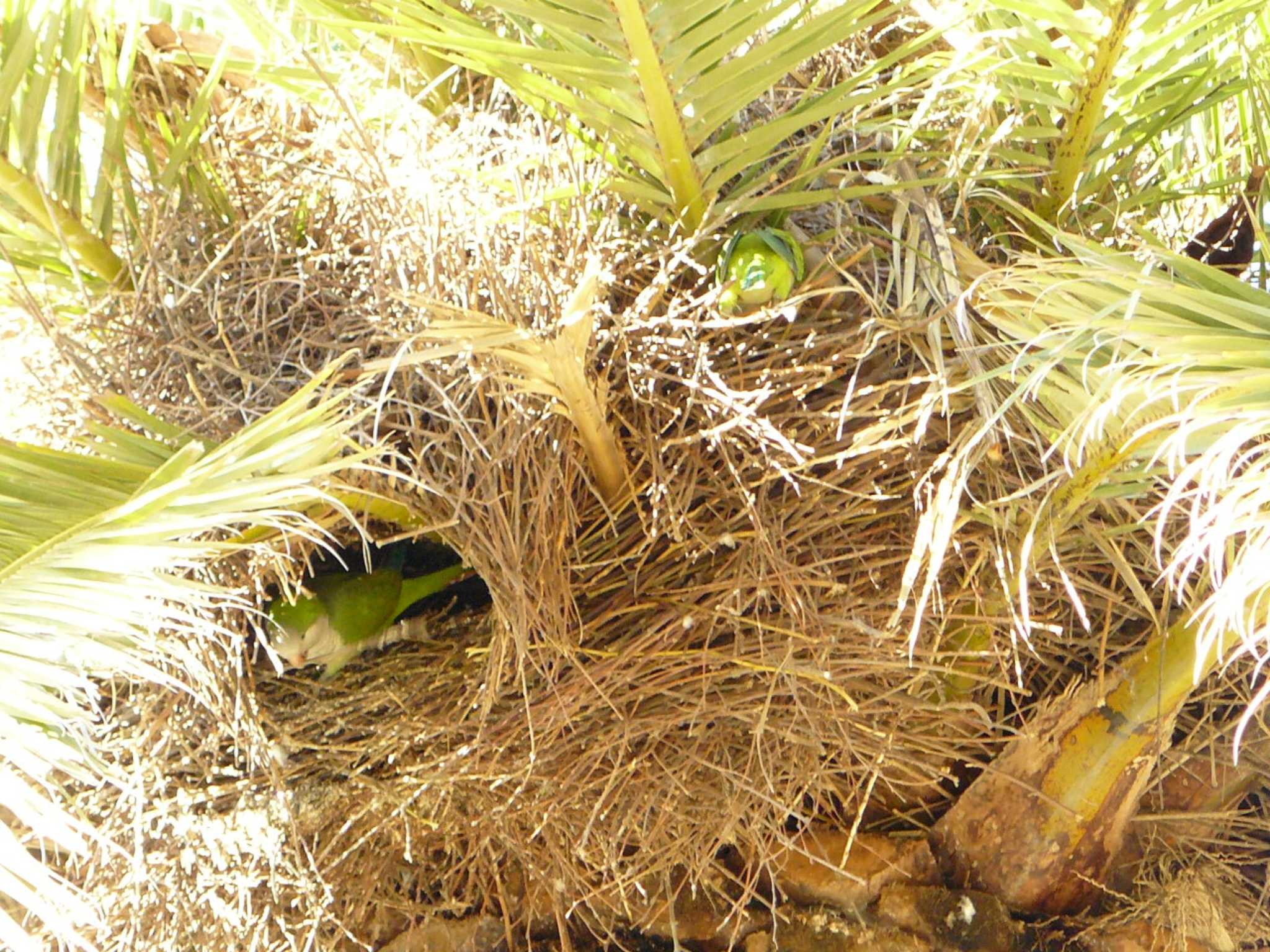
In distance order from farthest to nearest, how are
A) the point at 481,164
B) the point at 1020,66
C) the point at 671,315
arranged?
the point at 481,164, the point at 671,315, the point at 1020,66

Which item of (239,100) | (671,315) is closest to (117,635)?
(671,315)

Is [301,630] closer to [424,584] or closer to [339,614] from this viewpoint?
[339,614]

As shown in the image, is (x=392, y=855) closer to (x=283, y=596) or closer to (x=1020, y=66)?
(x=283, y=596)

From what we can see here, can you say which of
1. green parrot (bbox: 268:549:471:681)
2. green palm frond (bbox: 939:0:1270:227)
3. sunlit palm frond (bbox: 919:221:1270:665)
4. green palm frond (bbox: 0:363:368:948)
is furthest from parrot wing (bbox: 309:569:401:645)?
green palm frond (bbox: 939:0:1270:227)

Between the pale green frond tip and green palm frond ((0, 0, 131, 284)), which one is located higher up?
green palm frond ((0, 0, 131, 284))

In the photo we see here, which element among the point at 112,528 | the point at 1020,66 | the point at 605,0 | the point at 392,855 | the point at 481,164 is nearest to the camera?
the point at 112,528

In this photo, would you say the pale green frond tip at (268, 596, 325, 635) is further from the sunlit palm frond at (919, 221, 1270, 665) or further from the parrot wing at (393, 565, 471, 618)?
the sunlit palm frond at (919, 221, 1270, 665)

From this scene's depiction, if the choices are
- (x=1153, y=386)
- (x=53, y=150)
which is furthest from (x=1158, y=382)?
(x=53, y=150)
